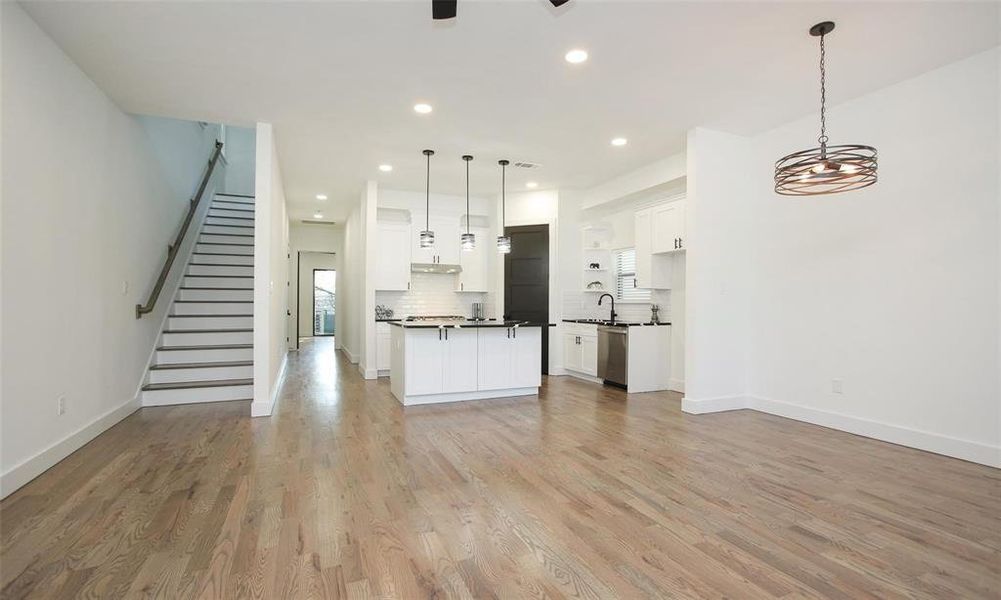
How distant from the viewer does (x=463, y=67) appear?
3652 mm

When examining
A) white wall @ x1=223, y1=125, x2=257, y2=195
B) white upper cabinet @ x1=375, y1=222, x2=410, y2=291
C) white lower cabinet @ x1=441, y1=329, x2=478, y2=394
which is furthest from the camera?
white wall @ x1=223, y1=125, x2=257, y2=195

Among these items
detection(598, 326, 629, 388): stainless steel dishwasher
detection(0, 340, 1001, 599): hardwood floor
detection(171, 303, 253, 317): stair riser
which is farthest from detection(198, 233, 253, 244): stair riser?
detection(598, 326, 629, 388): stainless steel dishwasher

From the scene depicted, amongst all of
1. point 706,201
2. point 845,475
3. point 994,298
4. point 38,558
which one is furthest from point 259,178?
point 994,298

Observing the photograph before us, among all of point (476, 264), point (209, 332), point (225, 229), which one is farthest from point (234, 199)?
point (476, 264)

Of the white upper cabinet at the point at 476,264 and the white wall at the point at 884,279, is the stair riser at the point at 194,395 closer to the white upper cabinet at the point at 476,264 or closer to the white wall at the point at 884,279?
the white upper cabinet at the point at 476,264

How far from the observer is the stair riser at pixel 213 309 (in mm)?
6145

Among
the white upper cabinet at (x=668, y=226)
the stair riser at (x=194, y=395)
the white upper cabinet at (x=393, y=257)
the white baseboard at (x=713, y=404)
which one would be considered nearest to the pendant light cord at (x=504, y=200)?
the white upper cabinet at (x=393, y=257)

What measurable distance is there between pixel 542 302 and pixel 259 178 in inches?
171

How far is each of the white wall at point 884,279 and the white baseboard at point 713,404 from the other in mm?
67

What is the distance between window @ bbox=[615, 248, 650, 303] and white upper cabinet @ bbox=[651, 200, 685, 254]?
2.65ft

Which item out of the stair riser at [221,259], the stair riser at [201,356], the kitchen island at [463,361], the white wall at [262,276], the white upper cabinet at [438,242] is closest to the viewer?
the white wall at [262,276]

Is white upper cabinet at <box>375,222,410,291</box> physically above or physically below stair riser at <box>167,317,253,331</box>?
above

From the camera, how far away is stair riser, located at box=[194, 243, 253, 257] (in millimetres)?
7250

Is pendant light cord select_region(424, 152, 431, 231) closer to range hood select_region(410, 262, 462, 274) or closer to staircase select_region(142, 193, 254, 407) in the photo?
range hood select_region(410, 262, 462, 274)
